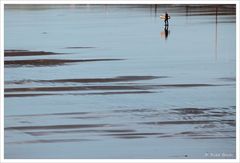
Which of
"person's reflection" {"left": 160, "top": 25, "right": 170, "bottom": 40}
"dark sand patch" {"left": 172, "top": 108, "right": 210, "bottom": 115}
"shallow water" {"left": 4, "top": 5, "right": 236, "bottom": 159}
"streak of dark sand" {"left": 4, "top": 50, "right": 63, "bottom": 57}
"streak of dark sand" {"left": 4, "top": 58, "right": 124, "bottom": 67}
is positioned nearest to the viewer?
"shallow water" {"left": 4, "top": 5, "right": 236, "bottom": 159}

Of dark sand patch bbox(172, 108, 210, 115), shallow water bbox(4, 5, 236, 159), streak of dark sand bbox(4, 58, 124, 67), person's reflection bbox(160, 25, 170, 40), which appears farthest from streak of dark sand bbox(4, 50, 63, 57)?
dark sand patch bbox(172, 108, 210, 115)

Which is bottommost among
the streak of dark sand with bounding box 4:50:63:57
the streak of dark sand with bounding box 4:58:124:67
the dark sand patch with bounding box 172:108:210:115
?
the dark sand patch with bounding box 172:108:210:115

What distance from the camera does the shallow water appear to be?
37.2 ft

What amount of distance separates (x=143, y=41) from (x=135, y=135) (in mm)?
9856

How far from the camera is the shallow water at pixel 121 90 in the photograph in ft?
37.2

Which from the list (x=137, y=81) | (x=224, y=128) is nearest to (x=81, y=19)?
(x=137, y=81)

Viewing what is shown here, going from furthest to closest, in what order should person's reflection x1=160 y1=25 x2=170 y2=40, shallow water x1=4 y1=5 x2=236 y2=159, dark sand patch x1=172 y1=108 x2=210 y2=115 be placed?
person's reflection x1=160 y1=25 x2=170 y2=40
dark sand patch x1=172 y1=108 x2=210 y2=115
shallow water x1=4 y1=5 x2=236 y2=159

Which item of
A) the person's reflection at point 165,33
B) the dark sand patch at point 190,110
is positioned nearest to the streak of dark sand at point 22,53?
the person's reflection at point 165,33

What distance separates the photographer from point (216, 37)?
21.8 meters

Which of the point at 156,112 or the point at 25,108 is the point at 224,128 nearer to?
the point at 156,112

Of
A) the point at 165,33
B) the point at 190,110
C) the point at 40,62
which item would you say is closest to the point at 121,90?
the point at 190,110

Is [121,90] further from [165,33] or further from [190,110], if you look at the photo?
[165,33]

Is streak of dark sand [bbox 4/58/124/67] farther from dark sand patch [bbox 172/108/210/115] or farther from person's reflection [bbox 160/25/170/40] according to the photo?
dark sand patch [bbox 172/108/210/115]

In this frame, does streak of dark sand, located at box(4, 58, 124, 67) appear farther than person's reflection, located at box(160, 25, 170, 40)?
No
